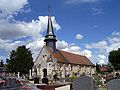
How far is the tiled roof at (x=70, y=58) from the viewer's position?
8297 centimetres

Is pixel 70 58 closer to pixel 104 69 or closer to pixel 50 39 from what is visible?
pixel 50 39

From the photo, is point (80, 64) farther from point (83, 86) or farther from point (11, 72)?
point (83, 86)

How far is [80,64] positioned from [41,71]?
2040 centimetres

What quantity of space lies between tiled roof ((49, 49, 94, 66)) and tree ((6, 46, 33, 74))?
9.57 meters

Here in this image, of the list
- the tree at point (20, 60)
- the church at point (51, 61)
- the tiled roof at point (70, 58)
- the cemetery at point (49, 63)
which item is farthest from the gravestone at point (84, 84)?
the tiled roof at point (70, 58)

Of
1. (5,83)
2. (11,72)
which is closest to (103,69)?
(11,72)

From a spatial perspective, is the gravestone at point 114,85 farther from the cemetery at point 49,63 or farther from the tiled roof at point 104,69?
the tiled roof at point 104,69

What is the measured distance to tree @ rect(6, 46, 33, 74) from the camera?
71.9 metres

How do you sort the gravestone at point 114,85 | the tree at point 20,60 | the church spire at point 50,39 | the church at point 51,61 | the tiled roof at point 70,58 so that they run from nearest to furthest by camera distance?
the gravestone at point 114,85 → the tree at point 20,60 → the church at point 51,61 → the church spire at point 50,39 → the tiled roof at point 70,58

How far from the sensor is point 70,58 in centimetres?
9269

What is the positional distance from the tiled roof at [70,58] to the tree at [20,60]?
31.4ft

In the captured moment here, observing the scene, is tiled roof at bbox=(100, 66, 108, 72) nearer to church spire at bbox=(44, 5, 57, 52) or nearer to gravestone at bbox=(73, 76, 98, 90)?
church spire at bbox=(44, 5, 57, 52)

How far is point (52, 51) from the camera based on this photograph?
82250 millimetres

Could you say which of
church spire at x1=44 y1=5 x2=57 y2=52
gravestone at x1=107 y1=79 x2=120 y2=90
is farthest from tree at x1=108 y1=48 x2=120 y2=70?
gravestone at x1=107 y1=79 x2=120 y2=90
